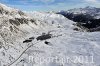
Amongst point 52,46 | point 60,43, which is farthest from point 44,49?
point 60,43

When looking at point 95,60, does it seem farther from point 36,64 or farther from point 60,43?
point 60,43

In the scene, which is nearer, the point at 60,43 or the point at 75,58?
the point at 75,58

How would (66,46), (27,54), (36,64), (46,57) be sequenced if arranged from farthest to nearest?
(66,46) < (27,54) < (46,57) < (36,64)

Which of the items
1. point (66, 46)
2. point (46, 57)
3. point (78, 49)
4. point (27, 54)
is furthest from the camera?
point (66, 46)

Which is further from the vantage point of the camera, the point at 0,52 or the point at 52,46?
the point at 52,46

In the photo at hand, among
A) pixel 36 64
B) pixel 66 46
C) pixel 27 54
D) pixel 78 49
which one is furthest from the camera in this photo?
pixel 66 46

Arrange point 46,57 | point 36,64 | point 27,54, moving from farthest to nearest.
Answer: point 27,54 → point 46,57 → point 36,64

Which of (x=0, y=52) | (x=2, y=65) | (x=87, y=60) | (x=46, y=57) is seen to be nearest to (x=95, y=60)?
(x=87, y=60)

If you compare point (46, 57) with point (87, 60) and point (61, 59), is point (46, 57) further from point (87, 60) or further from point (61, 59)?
point (87, 60)

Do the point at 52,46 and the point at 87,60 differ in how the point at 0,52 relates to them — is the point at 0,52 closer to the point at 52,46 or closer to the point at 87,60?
the point at 52,46
